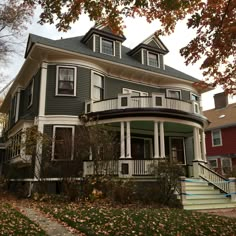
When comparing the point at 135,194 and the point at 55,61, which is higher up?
the point at 55,61

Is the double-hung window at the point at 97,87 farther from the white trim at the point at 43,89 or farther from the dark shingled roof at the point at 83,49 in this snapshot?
the white trim at the point at 43,89

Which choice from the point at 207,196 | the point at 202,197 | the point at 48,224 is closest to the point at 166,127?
the point at 207,196

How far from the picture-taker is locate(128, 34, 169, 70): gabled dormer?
20.7 m

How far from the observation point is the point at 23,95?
65.5ft

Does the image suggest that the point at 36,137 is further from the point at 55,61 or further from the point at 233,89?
the point at 233,89

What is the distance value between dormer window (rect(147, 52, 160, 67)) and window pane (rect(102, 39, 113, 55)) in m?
3.23

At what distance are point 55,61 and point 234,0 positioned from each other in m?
10.5

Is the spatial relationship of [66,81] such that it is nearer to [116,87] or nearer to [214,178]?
[116,87]

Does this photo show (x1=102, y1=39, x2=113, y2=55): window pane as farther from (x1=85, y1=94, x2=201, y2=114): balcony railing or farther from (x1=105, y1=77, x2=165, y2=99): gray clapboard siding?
(x1=85, y1=94, x2=201, y2=114): balcony railing

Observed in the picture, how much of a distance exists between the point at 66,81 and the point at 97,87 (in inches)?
74.8

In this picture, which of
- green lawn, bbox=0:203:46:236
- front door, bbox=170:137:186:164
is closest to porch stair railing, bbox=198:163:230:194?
front door, bbox=170:137:186:164

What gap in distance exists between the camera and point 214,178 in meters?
15.0

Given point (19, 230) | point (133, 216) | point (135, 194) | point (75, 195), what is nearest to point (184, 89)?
point (135, 194)

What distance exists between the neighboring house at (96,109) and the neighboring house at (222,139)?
347 inches
